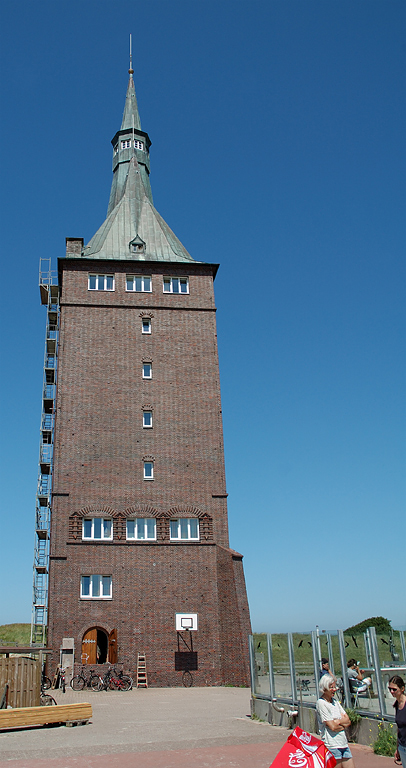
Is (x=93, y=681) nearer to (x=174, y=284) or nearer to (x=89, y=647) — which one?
(x=89, y=647)

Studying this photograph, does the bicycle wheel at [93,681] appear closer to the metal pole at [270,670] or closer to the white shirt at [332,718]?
the metal pole at [270,670]

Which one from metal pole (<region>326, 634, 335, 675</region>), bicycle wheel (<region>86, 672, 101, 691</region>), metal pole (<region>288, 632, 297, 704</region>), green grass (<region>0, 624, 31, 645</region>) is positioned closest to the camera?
metal pole (<region>326, 634, 335, 675</region>)

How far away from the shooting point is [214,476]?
36375 mm

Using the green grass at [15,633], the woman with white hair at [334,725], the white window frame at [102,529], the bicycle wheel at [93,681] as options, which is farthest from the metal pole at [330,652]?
the green grass at [15,633]

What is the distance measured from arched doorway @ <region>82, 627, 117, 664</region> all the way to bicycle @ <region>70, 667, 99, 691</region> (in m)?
0.63

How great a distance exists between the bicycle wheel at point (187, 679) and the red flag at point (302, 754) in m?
27.0

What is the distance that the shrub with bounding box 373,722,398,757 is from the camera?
1216 cm

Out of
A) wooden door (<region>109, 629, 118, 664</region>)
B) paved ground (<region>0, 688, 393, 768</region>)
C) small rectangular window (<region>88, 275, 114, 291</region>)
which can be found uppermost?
small rectangular window (<region>88, 275, 114, 291</region>)

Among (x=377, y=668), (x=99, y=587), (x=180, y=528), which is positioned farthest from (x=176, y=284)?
(x=377, y=668)

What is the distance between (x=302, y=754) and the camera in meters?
6.79

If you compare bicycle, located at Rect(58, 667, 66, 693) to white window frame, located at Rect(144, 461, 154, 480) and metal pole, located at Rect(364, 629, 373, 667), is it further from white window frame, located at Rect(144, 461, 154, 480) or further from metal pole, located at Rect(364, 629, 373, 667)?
metal pole, located at Rect(364, 629, 373, 667)

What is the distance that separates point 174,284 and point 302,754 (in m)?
36.3

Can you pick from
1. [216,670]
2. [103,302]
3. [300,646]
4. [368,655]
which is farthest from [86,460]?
[368,655]

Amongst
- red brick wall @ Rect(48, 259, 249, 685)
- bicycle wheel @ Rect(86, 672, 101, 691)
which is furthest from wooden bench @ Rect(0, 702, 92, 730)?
red brick wall @ Rect(48, 259, 249, 685)
